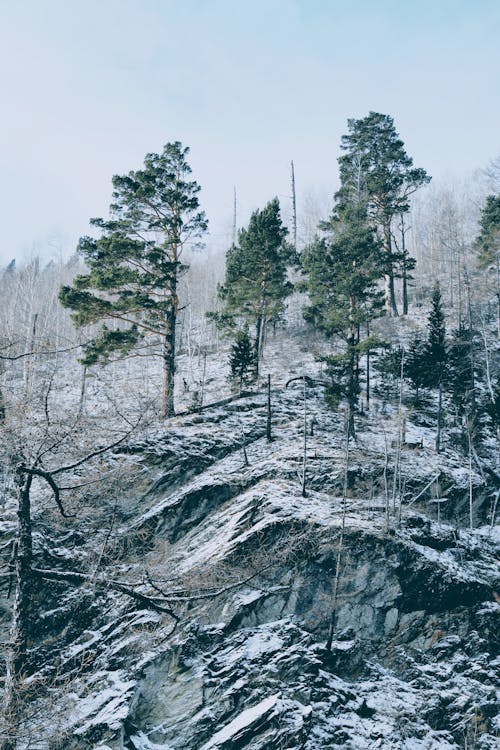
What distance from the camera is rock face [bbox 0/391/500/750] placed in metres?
13.8

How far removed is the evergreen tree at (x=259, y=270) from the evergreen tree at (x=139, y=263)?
5.36 meters

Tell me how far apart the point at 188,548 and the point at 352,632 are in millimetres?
6442

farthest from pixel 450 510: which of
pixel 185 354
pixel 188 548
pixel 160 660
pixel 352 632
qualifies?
pixel 185 354

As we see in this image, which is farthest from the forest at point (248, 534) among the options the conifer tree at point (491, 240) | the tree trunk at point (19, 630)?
the conifer tree at point (491, 240)

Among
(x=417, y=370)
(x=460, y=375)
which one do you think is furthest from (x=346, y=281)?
(x=460, y=375)

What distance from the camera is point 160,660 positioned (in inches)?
587

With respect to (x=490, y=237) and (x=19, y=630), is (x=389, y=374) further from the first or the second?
(x=19, y=630)

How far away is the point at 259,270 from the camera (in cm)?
3297

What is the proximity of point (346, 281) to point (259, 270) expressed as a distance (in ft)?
28.2

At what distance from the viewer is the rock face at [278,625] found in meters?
13.8

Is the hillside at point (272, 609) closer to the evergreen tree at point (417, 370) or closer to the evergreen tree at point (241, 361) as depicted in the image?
the evergreen tree at point (417, 370)

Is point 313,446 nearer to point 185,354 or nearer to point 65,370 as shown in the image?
point 185,354

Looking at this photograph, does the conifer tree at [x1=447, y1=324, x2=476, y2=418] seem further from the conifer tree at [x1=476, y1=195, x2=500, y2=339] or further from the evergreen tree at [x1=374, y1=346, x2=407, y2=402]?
the conifer tree at [x1=476, y1=195, x2=500, y2=339]

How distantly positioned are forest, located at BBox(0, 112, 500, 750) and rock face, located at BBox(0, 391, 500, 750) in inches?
2.6
